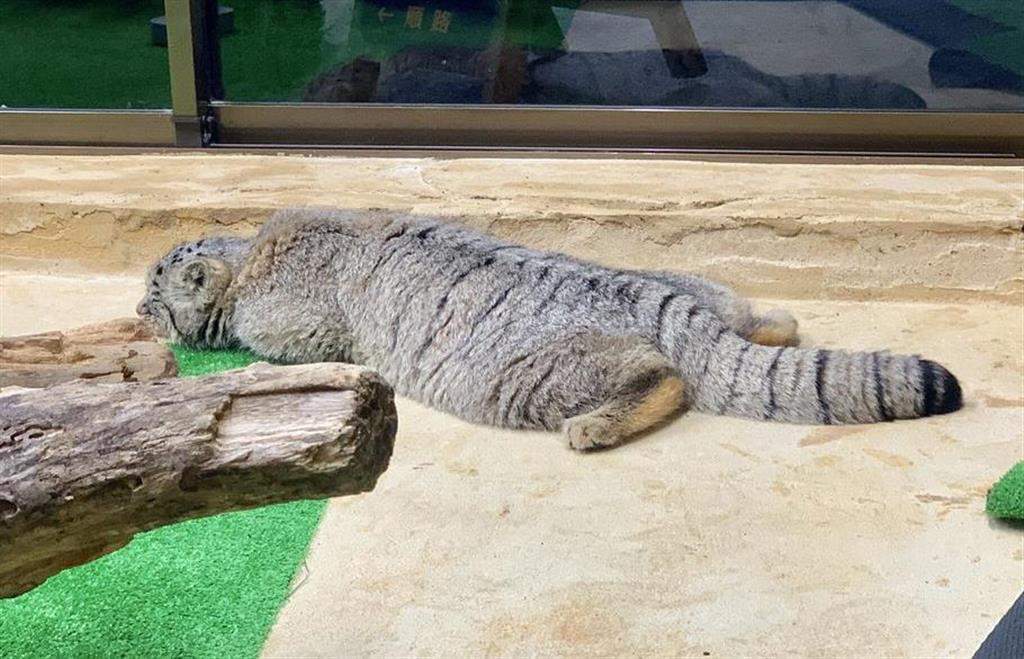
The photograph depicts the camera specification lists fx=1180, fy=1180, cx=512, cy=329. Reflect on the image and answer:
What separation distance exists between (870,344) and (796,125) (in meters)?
1.46

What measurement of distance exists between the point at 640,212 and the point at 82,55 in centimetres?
294

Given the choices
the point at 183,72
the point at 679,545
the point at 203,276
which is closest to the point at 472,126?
the point at 183,72

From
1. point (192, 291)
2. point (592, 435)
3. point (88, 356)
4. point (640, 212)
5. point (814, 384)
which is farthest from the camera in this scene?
point (640, 212)

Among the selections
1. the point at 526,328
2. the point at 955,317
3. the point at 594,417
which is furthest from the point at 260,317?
the point at 955,317

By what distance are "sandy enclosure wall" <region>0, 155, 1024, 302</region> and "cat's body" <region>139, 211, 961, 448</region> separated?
519 millimetres

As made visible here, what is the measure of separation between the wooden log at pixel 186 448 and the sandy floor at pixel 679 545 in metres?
1.14

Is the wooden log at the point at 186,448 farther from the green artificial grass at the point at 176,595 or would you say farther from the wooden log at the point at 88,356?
the wooden log at the point at 88,356

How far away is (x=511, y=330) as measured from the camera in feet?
14.0

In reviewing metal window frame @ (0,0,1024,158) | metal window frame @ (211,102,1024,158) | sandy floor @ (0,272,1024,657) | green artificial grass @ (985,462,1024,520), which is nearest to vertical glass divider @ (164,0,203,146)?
metal window frame @ (0,0,1024,158)

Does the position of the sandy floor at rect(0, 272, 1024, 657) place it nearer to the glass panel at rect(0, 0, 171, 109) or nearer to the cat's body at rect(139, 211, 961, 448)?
the cat's body at rect(139, 211, 961, 448)

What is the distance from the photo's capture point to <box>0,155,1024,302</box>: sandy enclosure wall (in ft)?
17.0

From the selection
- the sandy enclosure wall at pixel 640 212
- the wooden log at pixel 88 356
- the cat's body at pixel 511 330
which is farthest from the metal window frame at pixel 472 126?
the wooden log at pixel 88 356

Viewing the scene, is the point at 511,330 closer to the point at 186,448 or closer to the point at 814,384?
the point at 814,384

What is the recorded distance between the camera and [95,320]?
199 inches
